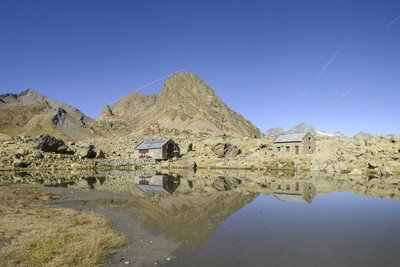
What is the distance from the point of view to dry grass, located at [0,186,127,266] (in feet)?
43.2

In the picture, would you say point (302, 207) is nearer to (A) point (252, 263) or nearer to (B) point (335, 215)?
(B) point (335, 215)

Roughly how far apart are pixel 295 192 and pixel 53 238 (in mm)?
27692

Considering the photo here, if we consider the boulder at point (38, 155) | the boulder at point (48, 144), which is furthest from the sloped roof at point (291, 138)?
the boulder at point (38, 155)

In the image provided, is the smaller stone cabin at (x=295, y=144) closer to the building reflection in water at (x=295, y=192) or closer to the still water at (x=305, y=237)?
the building reflection in water at (x=295, y=192)

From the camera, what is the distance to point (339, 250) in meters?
15.7

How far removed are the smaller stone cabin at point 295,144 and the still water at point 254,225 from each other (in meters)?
33.8

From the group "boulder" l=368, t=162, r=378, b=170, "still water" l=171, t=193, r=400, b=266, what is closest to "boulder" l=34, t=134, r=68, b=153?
"still water" l=171, t=193, r=400, b=266

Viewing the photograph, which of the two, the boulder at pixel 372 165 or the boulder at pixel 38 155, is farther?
the boulder at pixel 38 155

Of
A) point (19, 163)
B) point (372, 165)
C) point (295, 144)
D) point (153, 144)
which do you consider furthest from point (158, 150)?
point (372, 165)

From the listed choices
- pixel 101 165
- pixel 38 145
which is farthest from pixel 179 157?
pixel 38 145

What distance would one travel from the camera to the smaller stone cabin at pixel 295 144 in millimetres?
72562

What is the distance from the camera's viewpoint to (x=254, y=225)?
2145cm

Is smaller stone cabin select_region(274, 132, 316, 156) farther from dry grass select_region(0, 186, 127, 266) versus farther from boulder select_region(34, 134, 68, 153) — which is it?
dry grass select_region(0, 186, 127, 266)

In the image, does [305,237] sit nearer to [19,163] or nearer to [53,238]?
[53,238]
